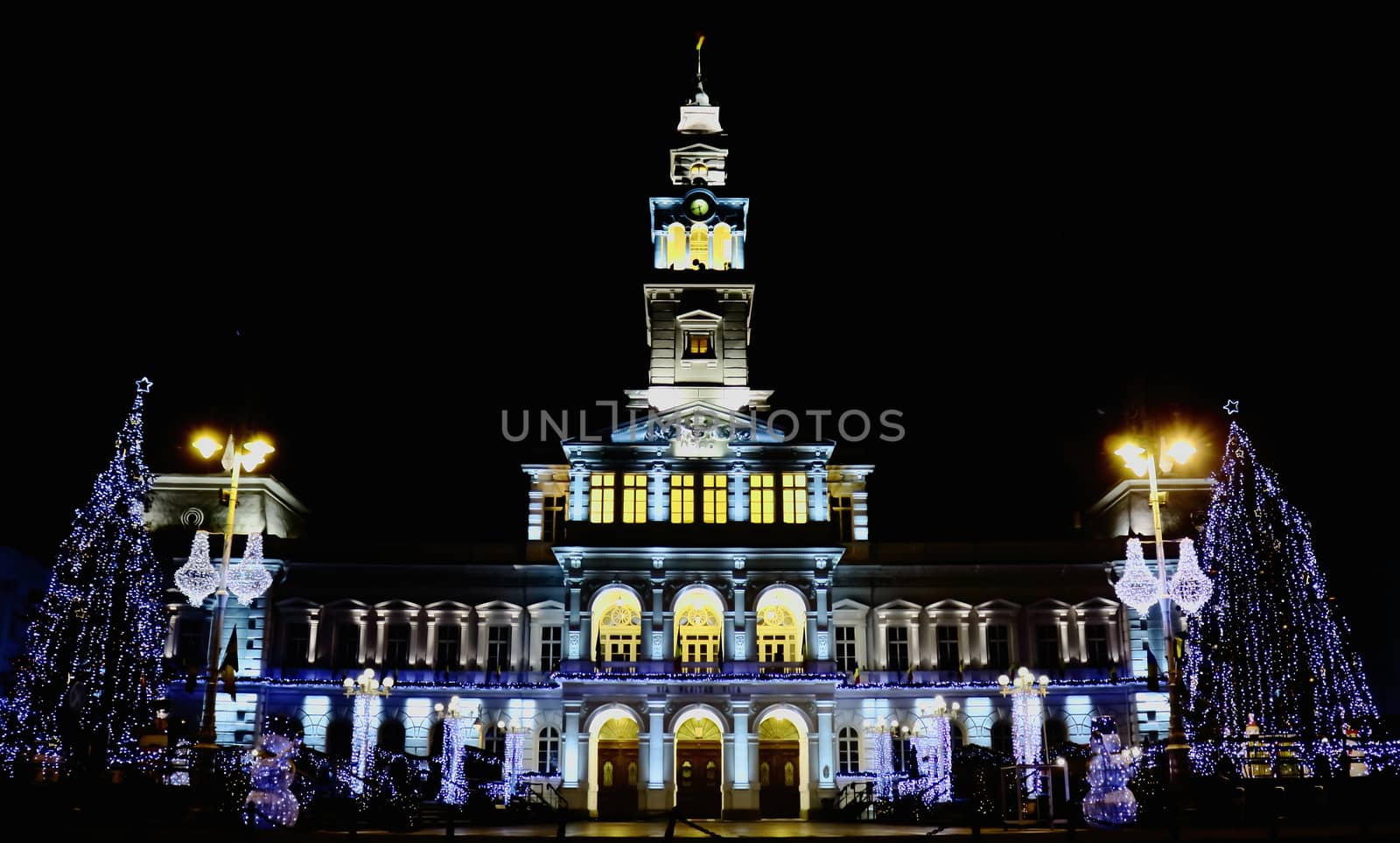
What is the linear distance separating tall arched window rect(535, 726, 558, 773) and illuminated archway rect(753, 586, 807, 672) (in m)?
9.04

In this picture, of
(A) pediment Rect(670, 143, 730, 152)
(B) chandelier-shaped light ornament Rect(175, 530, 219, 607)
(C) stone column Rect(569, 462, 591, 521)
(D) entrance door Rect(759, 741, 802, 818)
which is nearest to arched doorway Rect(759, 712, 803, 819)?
(D) entrance door Rect(759, 741, 802, 818)

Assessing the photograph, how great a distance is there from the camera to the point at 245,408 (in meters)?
28.1

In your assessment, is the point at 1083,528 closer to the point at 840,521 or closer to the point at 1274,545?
the point at 840,521

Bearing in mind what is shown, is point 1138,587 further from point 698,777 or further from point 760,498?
point 698,777

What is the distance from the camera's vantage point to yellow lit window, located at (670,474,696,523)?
4697cm

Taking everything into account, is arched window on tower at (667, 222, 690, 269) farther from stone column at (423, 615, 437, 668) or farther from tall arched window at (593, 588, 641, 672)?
stone column at (423, 615, 437, 668)

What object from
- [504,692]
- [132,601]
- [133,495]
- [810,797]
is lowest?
[810,797]

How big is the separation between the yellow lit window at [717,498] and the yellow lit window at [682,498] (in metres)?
0.55

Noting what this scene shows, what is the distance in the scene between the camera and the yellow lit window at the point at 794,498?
47.2m

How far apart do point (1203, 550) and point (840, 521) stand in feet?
49.8

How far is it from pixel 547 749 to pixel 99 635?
17494mm

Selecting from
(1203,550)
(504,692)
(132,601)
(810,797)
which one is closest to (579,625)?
(504,692)

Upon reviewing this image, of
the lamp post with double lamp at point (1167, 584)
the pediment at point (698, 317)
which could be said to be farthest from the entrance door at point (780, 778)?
the pediment at point (698, 317)

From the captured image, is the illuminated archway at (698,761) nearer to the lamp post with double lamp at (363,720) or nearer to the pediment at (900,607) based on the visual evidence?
the pediment at (900,607)
